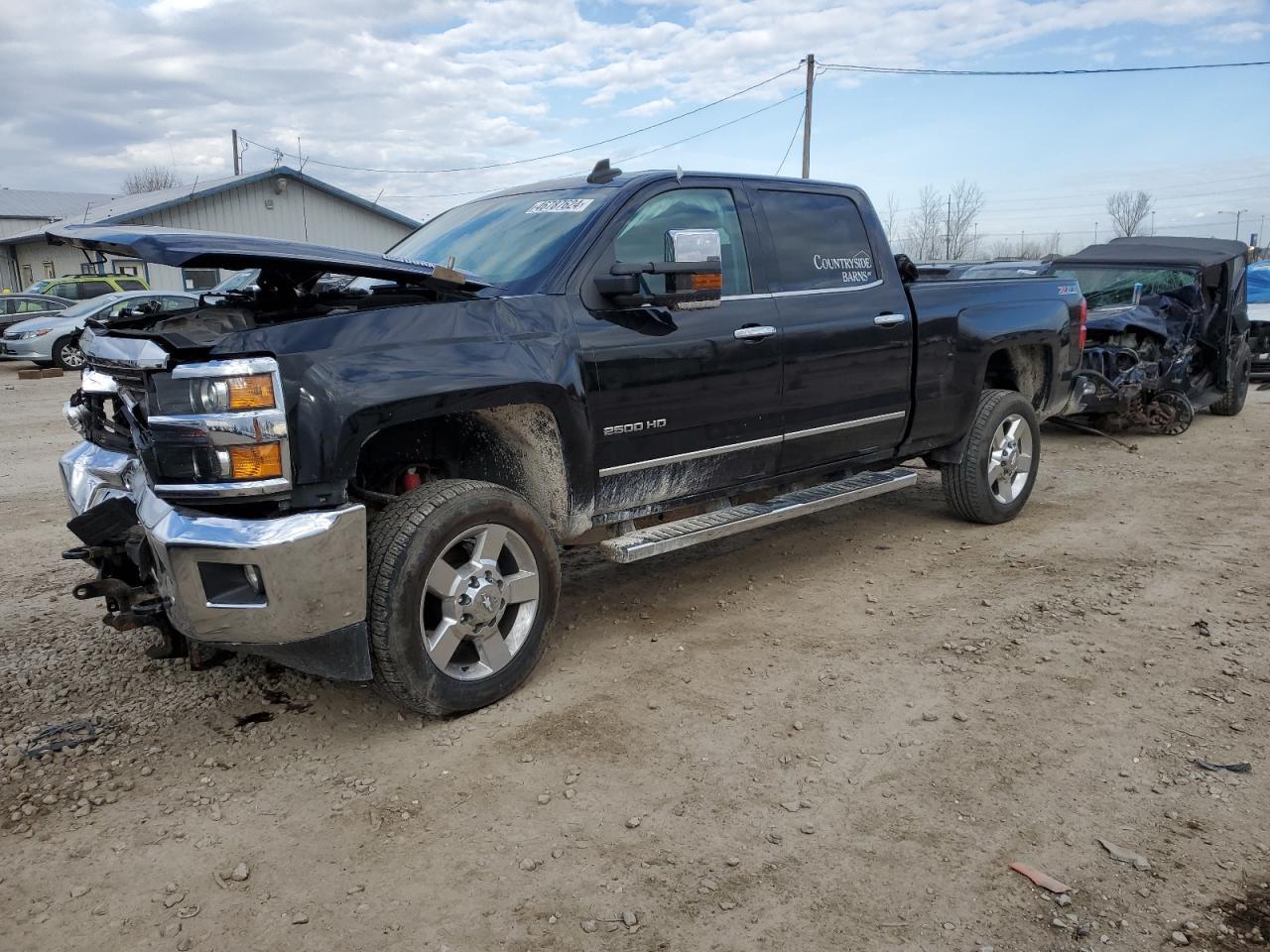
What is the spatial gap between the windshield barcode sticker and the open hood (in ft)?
2.63

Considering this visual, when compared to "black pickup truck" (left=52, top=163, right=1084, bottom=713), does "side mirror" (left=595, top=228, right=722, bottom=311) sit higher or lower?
higher

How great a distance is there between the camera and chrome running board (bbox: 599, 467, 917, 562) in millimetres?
4223

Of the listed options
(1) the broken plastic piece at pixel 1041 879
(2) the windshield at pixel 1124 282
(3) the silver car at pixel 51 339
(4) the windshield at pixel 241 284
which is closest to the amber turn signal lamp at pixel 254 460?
(4) the windshield at pixel 241 284

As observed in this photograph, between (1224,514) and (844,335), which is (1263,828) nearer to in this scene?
(844,335)

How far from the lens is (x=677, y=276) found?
3.96m

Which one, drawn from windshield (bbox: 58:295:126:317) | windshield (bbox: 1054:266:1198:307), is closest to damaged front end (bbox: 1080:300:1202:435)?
windshield (bbox: 1054:266:1198:307)

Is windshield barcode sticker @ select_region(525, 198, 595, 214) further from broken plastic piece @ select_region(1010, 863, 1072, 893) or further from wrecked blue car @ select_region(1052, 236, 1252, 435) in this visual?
wrecked blue car @ select_region(1052, 236, 1252, 435)

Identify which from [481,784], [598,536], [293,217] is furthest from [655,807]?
[293,217]

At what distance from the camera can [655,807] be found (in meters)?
3.14

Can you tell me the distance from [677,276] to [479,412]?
37.7 inches

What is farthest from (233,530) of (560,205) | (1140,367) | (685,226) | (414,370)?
(1140,367)

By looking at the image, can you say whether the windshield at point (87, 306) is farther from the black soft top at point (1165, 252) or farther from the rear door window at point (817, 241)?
the rear door window at point (817, 241)

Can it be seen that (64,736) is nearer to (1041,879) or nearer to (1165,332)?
(1041,879)

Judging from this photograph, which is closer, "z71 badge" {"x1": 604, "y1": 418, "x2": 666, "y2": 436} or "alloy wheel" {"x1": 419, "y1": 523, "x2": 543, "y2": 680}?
"alloy wheel" {"x1": 419, "y1": 523, "x2": 543, "y2": 680}
